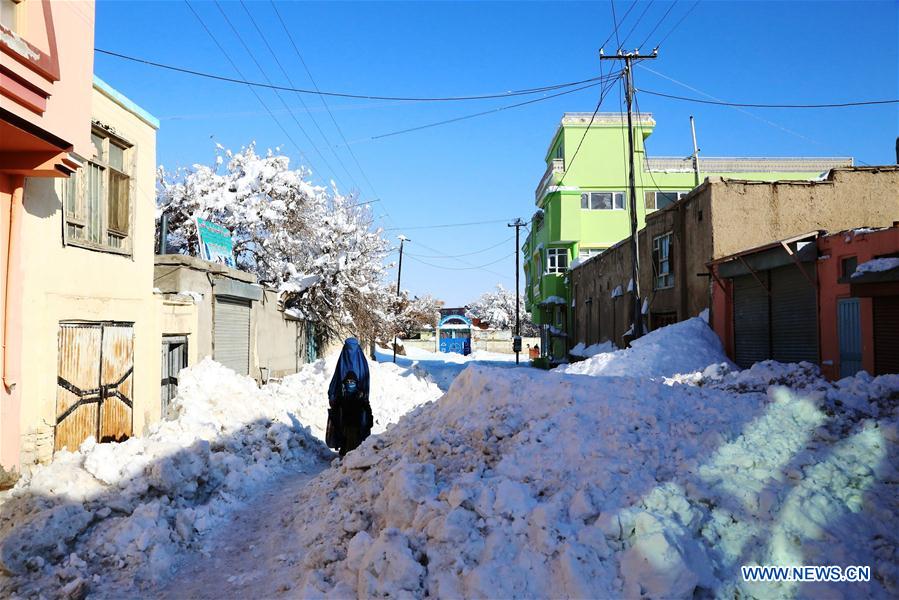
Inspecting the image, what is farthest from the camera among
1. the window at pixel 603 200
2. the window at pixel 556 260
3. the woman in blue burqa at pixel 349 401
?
the window at pixel 556 260

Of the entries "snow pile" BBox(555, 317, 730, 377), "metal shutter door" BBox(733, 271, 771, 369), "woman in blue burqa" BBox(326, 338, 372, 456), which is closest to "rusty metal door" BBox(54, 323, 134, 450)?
"woman in blue burqa" BBox(326, 338, 372, 456)

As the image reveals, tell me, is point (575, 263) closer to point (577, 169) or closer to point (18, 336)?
point (577, 169)

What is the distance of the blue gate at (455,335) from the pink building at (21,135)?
39929mm

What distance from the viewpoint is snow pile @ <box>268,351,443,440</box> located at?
42.8ft

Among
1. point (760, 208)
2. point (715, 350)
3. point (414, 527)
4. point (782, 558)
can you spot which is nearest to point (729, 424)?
point (782, 558)

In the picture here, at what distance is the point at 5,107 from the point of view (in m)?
6.16

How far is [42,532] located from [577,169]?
31032 mm

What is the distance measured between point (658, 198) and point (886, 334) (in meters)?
23.4

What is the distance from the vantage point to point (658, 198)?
32219 mm

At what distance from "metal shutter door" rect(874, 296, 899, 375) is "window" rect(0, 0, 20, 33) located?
12.9 m

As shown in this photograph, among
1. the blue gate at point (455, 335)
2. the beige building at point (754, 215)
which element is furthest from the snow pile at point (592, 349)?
the blue gate at point (455, 335)

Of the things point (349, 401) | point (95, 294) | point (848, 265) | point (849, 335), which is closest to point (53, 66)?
point (95, 294)

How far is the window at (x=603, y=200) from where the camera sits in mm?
32625

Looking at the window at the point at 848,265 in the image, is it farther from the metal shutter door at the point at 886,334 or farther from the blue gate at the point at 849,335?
→ the metal shutter door at the point at 886,334
